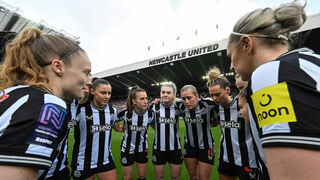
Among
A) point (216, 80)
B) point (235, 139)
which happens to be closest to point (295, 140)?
point (235, 139)

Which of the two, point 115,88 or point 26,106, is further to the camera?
point 115,88

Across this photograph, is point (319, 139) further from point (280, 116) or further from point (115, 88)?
point (115, 88)

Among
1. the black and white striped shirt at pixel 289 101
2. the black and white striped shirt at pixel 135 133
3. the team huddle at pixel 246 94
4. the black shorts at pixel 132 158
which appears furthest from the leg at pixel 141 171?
the black and white striped shirt at pixel 289 101

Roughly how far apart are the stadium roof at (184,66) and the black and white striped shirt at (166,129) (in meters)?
15.3

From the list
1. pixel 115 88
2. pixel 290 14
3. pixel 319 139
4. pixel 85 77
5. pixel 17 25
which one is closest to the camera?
pixel 319 139

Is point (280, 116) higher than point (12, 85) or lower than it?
lower

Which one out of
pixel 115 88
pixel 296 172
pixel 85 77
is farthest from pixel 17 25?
pixel 296 172

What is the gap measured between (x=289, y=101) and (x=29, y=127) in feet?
3.68

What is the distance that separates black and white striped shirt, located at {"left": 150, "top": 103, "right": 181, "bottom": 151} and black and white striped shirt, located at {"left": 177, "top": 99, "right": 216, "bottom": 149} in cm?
35

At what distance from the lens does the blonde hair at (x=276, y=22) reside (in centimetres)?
93

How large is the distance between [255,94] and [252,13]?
62 cm

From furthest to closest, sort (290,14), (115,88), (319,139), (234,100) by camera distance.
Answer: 1. (115,88)
2. (234,100)
3. (290,14)
4. (319,139)

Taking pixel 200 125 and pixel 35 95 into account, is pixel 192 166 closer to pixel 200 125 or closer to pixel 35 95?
pixel 200 125

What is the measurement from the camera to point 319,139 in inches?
21.0
